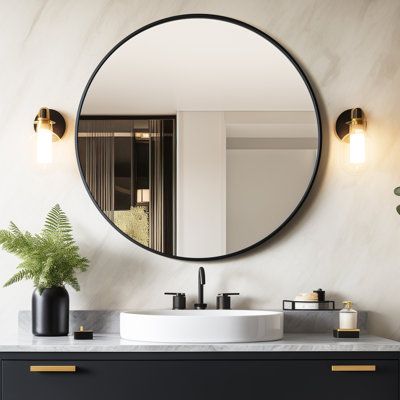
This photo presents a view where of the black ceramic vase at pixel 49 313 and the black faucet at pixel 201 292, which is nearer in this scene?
the black ceramic vase at pixel 49 313

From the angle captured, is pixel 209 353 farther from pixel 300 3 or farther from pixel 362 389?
pixel 300 3

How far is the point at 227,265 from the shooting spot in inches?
116

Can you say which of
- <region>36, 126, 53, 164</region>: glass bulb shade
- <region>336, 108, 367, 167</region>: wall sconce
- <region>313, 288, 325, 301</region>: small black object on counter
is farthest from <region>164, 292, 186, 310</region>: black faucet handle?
<region>336, 108, 367, 167</region>: wall sconce

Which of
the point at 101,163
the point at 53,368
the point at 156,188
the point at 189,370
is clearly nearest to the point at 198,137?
the point at 156,188

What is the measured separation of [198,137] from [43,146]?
0.60 metres

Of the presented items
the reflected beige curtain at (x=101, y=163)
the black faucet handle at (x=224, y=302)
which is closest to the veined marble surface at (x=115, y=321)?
the black faucet handle at (x=224, y=302)

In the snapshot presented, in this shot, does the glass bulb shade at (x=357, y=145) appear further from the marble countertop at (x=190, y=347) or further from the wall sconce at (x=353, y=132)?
the marble countertop at (x=190, y=347)

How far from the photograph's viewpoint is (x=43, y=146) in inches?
113

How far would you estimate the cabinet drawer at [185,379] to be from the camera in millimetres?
2379

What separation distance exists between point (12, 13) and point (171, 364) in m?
1.56

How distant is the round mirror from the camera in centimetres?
293

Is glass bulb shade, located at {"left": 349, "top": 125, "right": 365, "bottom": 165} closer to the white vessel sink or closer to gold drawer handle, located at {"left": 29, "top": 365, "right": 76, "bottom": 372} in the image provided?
the white vessel sink

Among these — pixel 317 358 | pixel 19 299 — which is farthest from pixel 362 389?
pixel 19 299

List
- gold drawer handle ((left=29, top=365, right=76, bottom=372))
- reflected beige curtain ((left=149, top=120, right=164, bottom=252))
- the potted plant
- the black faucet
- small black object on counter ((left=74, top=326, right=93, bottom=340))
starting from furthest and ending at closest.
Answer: reflected beige curtain ((left=149, top=120, right=164, bottom=252)) < the black faucet < the potted plant < small black object on counter ((left=74, top=326, right=93, bottom=340)) < gold drawer handle ((left=29, top=365, right=76, bottom=372))
